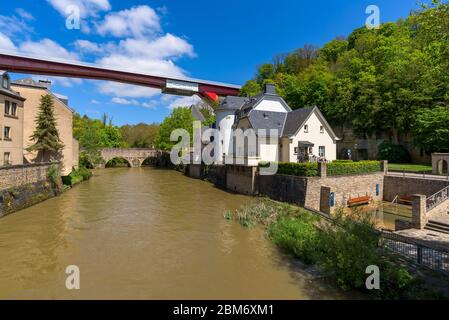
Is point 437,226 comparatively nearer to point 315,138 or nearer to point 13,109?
point 315,138

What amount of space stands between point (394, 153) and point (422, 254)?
89.3ft

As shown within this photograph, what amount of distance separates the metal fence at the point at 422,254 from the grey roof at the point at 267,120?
16.8m

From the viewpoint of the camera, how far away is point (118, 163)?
69.9 metres

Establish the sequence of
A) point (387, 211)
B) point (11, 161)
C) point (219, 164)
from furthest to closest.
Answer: point (219, 164)
point (11, 161)
point (387, 211)

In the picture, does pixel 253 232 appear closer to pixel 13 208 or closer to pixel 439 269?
pixel 439 269

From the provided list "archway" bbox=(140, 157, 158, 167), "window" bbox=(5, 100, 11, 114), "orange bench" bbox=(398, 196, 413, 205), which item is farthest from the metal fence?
"archway" bbox=(140, 157, 158, 167)

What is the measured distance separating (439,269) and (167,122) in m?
49.5

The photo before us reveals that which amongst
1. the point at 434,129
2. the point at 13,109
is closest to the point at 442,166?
the point at 434,129

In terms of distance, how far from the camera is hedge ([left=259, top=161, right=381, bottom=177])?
1988 centimetres

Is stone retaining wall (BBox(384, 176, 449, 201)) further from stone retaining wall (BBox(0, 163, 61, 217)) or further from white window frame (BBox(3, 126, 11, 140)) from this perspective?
white window frame (BBox(3, 126, 11, 140))

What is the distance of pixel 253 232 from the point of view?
14.3 m

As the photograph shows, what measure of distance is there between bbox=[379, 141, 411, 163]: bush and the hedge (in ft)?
38.1

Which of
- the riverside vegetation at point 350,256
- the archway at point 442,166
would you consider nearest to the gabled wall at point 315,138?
the archway at point 442,166

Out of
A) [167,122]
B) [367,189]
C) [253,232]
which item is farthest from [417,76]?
[167,122]
